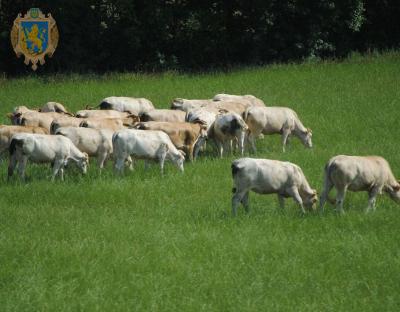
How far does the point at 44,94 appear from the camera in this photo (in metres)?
35.6

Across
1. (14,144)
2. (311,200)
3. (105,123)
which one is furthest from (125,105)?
(311,200)

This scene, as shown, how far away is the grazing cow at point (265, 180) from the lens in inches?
707

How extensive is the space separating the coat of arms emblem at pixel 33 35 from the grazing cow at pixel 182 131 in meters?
19.9

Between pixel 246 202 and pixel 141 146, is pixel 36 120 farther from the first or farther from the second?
pixel 246 202

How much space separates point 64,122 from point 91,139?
181 cm

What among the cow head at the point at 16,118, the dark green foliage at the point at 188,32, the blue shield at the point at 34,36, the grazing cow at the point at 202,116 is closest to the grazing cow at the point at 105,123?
the grazing cow at the point at 202,116

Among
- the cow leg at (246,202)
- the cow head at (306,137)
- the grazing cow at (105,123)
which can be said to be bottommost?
the cow head at (306,137)

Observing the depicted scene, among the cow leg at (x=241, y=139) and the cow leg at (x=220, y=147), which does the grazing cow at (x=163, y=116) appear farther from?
the cow leg at (x=241, y=139)

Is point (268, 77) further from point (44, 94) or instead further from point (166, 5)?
point (166, 5)

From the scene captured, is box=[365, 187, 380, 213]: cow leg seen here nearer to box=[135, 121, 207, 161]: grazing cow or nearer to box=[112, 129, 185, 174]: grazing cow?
box=[112, 129, 185, 174]: grazing cow

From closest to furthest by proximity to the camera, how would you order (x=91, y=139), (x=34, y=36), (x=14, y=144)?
1. (x=14, y=144)
2. (x=91, y=139)
3. (x=34, y=36)

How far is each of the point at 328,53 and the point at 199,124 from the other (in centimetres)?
2481

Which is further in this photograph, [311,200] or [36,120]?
[36,120]

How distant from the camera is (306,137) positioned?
25734 mm
